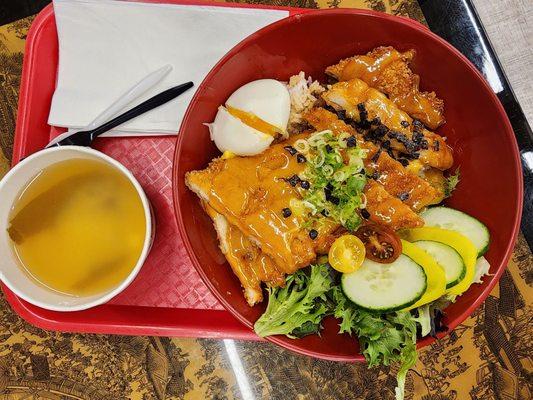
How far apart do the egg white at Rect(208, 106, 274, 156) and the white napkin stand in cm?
29

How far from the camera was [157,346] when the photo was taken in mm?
2209

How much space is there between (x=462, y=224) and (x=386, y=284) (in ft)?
1.36

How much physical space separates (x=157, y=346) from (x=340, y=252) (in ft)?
3.32

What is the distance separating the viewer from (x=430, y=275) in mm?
1680

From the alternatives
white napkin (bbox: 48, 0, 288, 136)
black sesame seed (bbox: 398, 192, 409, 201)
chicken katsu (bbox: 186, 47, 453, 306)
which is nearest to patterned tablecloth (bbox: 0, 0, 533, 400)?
white napkin (bbox: 48, 0, 288, 136)

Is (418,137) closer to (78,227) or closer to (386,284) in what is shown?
(386,284)

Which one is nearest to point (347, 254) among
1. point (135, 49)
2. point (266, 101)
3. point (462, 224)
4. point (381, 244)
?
point (381, 244)

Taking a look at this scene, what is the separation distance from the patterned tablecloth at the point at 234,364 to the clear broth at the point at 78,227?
383 millimetres

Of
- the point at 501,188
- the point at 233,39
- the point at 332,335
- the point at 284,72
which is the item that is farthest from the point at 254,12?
the point at 332,335

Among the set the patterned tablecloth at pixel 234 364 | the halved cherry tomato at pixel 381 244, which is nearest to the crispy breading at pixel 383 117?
the halved cherry tomato at pixel 381 244

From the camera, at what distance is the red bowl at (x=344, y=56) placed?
181 cm

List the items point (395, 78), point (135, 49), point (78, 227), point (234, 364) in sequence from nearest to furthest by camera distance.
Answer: point (395, 78)
point (78, 227)
point (135, 49)
point (234, 364)

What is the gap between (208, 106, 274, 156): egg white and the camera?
1.83 m

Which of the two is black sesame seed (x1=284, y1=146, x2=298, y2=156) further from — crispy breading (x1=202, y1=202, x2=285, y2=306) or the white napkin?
the white napkin
